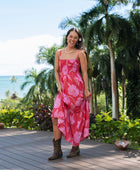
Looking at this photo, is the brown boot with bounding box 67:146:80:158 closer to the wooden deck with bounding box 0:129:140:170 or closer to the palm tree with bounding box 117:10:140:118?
the wooden deck with bounding box 0:129:140:170

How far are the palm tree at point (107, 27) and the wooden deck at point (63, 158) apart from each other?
1193 cm

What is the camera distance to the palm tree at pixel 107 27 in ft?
52.6

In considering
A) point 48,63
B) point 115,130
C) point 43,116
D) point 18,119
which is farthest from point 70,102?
point 48,63

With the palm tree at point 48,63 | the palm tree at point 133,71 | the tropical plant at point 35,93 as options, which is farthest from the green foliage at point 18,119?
the tropical plant at point 35,93

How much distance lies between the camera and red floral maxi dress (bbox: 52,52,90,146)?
11.3ft

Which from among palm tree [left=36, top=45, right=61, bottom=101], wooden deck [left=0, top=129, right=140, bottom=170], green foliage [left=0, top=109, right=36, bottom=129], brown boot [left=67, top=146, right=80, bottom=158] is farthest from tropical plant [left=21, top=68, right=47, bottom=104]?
brown boot [left=67, top=146, right=80, bottom=158]

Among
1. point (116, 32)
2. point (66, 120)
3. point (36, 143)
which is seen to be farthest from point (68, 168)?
point (116, 32)

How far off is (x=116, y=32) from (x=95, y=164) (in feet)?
43.9

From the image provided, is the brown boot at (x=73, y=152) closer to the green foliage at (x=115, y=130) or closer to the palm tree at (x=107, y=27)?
the green foliage at (x=115, y=130)

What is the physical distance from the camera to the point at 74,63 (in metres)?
3.44

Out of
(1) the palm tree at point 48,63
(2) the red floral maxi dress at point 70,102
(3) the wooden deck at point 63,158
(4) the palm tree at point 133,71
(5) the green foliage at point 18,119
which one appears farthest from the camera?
(1) the palm tree at point 48,63

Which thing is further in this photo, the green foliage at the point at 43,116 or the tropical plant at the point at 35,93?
the tropical plant at the point at 35,93

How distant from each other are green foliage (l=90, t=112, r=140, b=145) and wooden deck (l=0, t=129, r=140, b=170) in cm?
30

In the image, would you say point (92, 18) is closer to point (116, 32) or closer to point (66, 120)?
point (116, 32)
